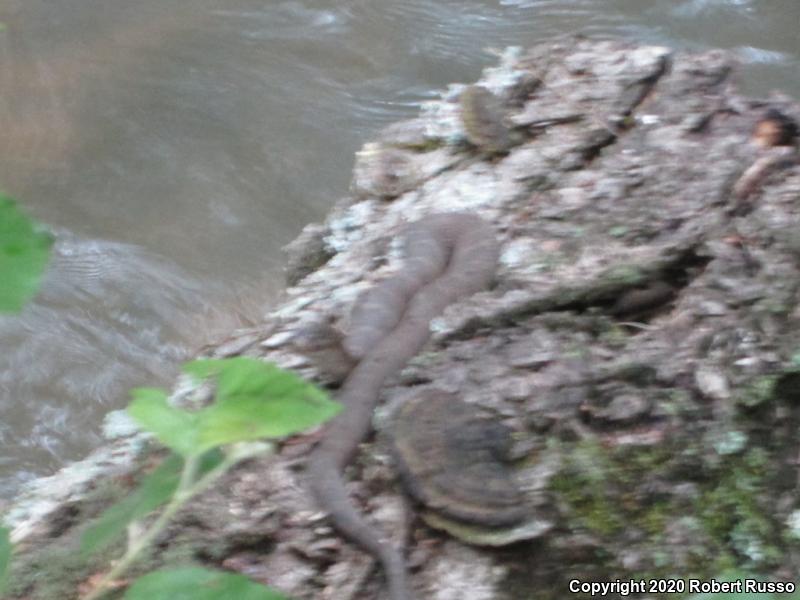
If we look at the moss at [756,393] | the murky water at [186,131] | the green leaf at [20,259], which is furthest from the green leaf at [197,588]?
the murky water at [186,131]

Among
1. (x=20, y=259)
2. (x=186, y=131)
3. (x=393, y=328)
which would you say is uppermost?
(x=20, y=259)

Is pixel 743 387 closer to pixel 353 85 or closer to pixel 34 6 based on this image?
pixel 353 85

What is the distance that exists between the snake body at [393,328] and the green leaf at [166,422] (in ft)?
3.77

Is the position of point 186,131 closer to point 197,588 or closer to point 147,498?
point 147,498

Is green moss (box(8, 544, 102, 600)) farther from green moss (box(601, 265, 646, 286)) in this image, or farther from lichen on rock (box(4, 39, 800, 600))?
green moss (box(601, 265, 646, 286))

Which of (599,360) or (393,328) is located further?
(393,328)

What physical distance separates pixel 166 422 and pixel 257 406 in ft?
0.27

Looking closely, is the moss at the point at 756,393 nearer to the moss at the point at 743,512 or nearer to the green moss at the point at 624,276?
the moss at the point at 743,512

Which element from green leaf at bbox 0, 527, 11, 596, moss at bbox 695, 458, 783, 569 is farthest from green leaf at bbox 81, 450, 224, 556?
moss at bbox 695, 458, 783, 569

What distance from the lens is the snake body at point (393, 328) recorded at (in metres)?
1.97

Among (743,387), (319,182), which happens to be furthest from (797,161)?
(319,182)

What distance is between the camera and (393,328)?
105 inches

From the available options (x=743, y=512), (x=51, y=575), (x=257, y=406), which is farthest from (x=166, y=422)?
(x=743, y=512)

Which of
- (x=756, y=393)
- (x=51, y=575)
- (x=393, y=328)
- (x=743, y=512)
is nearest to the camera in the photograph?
(x=51, y=575)
